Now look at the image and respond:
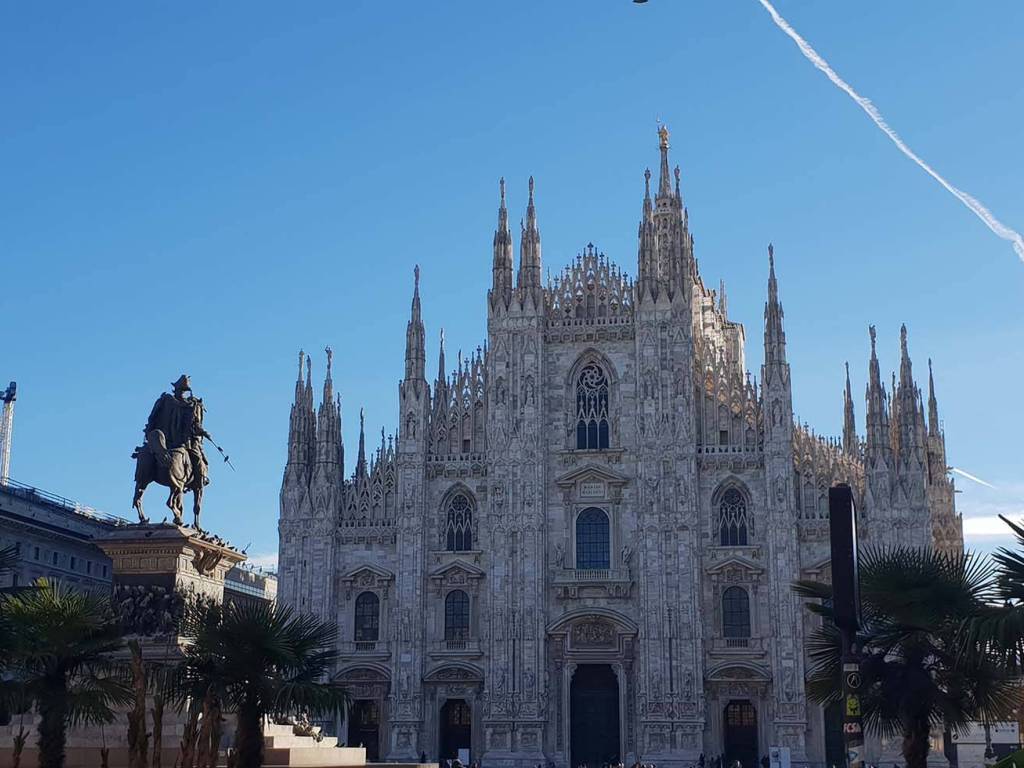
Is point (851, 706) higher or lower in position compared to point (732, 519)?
lower

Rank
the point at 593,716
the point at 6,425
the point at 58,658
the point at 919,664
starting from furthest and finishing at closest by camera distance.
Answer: the point at 6,425 < the point at 593,716 < the point at 919,664 < the point at 58,658

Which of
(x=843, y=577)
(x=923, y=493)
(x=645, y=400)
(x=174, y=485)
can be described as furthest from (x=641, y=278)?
(x=843, y=577)

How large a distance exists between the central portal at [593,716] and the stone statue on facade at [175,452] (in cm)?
3311

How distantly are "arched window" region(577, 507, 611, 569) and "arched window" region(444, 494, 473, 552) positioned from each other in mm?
4514

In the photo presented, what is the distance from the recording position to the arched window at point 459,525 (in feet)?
185

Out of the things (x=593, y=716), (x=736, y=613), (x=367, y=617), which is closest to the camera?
(x=736, y=613)

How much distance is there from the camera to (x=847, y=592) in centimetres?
1634

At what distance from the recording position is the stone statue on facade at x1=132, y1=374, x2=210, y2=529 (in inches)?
912

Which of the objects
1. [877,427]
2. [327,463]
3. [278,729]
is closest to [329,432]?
[327,463]

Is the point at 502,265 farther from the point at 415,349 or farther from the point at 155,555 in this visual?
the point at 155,555

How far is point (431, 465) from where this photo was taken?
57.0 m

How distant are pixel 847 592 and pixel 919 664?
6051 millimetres

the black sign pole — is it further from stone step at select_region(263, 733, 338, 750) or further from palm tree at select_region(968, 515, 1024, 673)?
stone step at select_region(263, 733, 338, 750)

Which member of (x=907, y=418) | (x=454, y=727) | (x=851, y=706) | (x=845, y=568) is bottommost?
(x=454, y=727)
